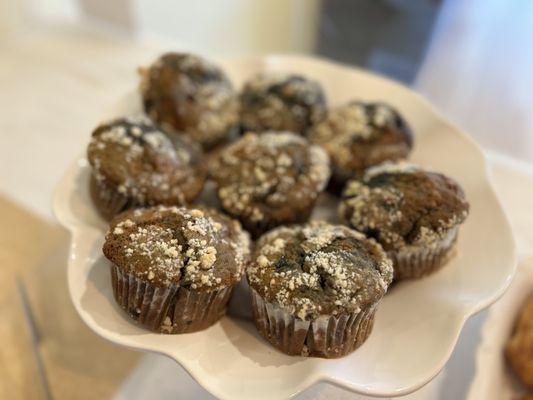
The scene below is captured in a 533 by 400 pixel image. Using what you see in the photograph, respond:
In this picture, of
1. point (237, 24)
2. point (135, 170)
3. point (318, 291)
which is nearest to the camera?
point (318, 291)

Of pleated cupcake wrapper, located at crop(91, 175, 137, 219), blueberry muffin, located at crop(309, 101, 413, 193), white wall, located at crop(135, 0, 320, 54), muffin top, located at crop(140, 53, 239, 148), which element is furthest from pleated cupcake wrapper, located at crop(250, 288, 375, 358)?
white wall, located at crop(135, 0, 320, 54)

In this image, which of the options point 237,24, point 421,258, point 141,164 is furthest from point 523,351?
point 237,24

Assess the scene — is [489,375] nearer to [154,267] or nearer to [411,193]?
[411,193]

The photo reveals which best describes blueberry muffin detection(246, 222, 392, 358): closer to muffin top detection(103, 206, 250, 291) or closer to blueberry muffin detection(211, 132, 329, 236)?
muffin top detection(103, 206, 250, 291)

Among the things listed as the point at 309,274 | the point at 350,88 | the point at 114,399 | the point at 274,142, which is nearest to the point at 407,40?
Result: the point at 350,88

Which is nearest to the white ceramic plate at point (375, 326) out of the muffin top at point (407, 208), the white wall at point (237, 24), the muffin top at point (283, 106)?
the muffin top at point (407, 208)

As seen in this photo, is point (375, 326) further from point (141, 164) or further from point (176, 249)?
point (141, 164)
